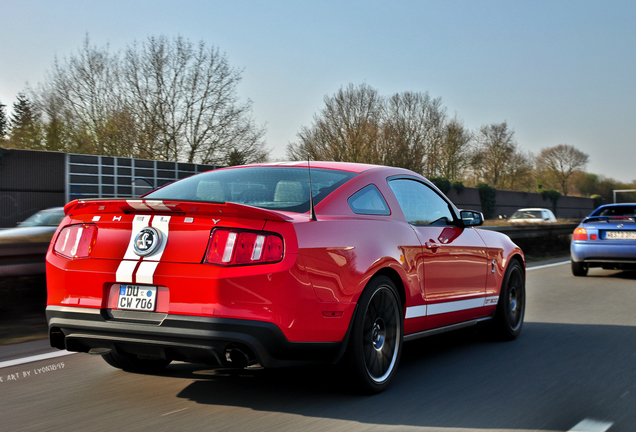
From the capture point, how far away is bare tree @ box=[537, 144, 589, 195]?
8306 cm

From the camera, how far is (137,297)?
3852 millimetres

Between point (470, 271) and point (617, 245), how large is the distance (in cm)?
791

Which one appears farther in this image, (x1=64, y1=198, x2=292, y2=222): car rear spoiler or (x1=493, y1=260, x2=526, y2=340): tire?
(x1=493, y1=260, x2=526, y2=340): tire

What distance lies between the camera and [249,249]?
3732mm

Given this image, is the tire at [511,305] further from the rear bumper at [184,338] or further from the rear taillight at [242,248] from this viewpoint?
the rear taillight at [242,248]

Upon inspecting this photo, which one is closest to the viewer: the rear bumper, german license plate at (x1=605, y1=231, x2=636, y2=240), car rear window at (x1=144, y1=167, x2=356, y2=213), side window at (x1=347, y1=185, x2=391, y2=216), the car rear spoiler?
the rear bumper

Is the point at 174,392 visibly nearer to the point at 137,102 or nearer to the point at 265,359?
the point at 265,359

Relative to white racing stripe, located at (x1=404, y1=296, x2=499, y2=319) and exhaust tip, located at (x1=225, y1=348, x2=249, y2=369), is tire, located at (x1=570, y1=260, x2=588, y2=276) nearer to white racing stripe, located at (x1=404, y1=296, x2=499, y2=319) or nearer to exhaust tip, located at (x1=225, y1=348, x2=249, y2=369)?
white racing stripe, located at (x1=404, y1=296, x2=499, y2=319)

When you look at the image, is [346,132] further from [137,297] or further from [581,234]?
[137,297]

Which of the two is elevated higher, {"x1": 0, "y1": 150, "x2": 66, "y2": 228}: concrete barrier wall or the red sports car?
{"x1": 0, "y1": 150, "x2": 66, "y2": 228}: concrete barrier wall

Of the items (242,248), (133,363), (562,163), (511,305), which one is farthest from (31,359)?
(562,163)

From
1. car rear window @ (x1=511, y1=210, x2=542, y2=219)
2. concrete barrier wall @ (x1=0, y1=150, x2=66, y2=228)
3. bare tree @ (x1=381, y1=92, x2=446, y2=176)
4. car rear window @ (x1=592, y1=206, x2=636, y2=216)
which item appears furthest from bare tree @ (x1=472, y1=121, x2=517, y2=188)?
car rear window @ (x1=592, y1=206, x2=636, y2=216)

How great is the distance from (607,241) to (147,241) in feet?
35.6

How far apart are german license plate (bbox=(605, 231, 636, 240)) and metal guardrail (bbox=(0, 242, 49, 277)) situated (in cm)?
999
